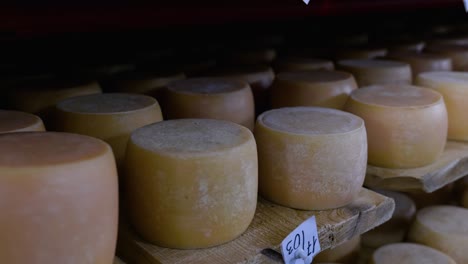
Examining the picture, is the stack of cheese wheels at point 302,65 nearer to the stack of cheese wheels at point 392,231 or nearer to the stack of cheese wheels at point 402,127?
the stack of cheese wheels at point 402,127

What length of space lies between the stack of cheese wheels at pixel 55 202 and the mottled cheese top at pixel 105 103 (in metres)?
0.28

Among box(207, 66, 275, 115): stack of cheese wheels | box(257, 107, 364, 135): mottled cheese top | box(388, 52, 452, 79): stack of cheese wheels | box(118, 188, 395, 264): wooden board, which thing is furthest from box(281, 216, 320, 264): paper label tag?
box(388, 52, 452, 79): stack of cheese wheels

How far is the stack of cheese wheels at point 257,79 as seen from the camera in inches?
55.7

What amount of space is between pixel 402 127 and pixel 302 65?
1.50 feet

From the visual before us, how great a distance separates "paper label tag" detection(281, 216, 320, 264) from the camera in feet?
2.91

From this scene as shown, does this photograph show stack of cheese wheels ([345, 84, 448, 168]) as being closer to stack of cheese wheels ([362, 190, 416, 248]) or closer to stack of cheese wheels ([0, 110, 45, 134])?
stack of cheese wheels ([362, 190, 416, 248])

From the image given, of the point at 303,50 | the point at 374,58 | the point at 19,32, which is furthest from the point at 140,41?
the point at 19,32

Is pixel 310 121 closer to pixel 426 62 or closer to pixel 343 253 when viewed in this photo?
pixel 343 253

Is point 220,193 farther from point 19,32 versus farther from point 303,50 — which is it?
point 303,50

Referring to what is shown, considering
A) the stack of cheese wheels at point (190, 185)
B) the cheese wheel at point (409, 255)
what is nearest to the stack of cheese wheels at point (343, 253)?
the cheese wheel at point (409, 255)

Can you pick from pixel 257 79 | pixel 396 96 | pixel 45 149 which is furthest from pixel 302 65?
pixel 45 149

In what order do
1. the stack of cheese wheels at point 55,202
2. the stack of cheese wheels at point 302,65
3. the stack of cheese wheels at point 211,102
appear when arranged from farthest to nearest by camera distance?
the stack of cheese wheels at point 302,65 → the stack of cheese wheels at point 211,102 → the stack of cheese wheels at point 55,202

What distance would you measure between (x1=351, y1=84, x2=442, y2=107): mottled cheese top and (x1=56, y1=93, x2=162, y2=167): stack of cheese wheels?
19.1 inches

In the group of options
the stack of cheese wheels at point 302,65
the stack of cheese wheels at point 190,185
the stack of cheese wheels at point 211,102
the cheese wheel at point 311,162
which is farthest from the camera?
the stack of cheese wheels at point 302,65
